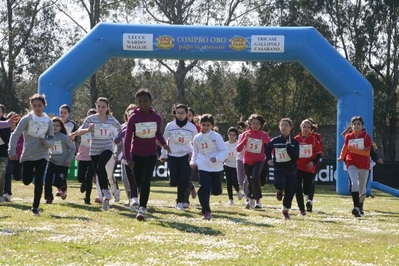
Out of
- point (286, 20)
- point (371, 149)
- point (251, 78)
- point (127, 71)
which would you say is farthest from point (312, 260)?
point (127, 71)

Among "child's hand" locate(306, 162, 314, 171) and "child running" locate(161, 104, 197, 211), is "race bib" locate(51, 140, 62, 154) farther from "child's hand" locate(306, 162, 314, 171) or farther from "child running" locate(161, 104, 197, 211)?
"child's hand" locate(306, 162, 314, 171)

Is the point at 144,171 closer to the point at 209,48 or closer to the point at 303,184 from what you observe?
the point at 303,184

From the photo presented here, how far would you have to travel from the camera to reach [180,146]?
12.7 meters

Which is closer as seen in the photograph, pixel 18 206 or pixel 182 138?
pixel 18 206

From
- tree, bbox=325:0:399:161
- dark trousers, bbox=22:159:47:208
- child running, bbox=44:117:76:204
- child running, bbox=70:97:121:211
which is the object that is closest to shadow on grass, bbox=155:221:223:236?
dark trousers, bbox=22:159:47:208

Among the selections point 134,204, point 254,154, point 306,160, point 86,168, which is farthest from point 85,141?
point 306,160

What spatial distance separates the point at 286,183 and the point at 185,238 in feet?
12.9

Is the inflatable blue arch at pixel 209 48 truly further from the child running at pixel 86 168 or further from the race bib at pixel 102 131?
the race bib at pixel 102 131

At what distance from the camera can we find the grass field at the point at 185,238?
686 centimetres

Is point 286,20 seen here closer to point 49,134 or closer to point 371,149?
point 371,149

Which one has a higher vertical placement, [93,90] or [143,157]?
[93,90]

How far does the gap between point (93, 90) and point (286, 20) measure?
12.4m

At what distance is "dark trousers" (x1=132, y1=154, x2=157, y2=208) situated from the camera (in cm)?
1018

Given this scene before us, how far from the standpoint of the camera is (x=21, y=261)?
21.0 ft
